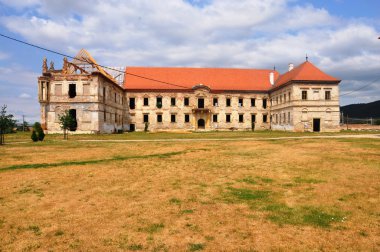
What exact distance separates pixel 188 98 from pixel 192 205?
42449 millimetres

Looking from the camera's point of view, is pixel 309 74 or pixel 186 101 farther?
pixel 186 101

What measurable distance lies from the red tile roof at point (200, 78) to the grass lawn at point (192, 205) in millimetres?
37229

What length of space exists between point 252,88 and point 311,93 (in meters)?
11.4

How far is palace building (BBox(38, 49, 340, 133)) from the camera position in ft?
117

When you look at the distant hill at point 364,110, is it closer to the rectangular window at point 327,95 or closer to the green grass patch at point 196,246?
the rectangular window at point 327,95

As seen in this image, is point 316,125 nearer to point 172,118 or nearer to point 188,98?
point 188,98

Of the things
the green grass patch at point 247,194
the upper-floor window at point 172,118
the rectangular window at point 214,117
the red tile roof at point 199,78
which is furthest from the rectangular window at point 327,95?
the green grass patch at point 247,194

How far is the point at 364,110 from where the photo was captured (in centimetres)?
10775

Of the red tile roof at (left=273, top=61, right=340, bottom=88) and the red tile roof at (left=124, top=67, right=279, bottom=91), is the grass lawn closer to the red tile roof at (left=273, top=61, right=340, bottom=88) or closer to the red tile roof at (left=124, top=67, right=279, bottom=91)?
the red tile roof at (left=273, top=61, right=340, bottom=88)

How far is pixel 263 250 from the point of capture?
4.90m

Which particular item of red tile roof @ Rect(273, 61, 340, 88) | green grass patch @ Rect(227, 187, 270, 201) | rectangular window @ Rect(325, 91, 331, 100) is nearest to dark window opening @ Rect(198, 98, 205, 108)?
red tile roof @ Rect(273, 61, 340, 88)

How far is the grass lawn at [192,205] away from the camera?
528 centimetres

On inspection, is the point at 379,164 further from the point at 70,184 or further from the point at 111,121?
the point at 111,121

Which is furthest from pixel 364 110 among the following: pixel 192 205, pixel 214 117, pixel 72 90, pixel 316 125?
pixel 192 205
